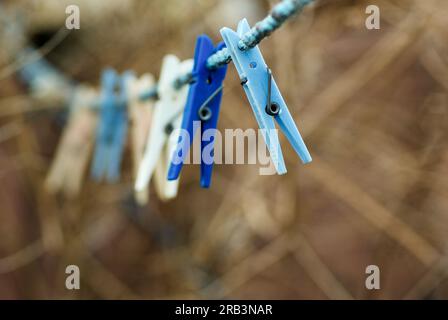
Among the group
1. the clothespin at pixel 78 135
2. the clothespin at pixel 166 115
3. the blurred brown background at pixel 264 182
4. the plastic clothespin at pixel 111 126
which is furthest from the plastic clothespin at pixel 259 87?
the blurred brown background at pixel 264 182

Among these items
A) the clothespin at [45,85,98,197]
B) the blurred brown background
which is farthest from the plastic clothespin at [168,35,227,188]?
the blurred brown background

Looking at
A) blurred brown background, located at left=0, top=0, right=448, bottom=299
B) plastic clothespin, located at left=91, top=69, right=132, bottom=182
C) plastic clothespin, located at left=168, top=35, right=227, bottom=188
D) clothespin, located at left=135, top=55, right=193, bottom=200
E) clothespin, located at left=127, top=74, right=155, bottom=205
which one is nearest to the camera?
plastic clothespin, located at left=168, top=35, right=227, bottom=188

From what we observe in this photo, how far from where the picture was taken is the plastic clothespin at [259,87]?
622 millimetres

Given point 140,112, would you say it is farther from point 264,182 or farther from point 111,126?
point 264,182

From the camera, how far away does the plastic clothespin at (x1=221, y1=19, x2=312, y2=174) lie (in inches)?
24.5

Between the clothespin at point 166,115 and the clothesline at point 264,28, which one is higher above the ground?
the clothespin at point 166,115

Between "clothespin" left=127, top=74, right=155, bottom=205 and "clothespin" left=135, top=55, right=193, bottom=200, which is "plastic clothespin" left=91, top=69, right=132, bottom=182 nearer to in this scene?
"clothespin" left=127, top=74, right=155, bottom=205

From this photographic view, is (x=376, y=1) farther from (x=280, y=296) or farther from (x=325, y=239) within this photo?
(x=280, y=296)

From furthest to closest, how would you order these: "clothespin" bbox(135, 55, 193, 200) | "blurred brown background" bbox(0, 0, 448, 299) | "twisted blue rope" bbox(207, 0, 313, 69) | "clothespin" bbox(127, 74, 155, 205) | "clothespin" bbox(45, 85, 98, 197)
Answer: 1. "blurred brown background" bbox(0, 0, 448, 299)
2. "clothespin" bbox(45, 85, 98, 197)
3. "clothespin" bbox(127, 74, 155, 205)
4. "clothespin" bbox(135, 55, 193, 200)
5. "twisted blue rope" bbox(207, 0, 313, 69)

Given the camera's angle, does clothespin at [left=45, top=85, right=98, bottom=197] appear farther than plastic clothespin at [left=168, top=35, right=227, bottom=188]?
Yes

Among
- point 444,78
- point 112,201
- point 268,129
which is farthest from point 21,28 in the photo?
point 444,78

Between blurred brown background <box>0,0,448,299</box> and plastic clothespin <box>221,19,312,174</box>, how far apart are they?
2.78ft

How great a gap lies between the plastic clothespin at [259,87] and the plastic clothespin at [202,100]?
9cm

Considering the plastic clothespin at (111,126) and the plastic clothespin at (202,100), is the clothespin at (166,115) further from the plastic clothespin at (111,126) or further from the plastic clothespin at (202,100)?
the plastic clothespin at (111,126)
